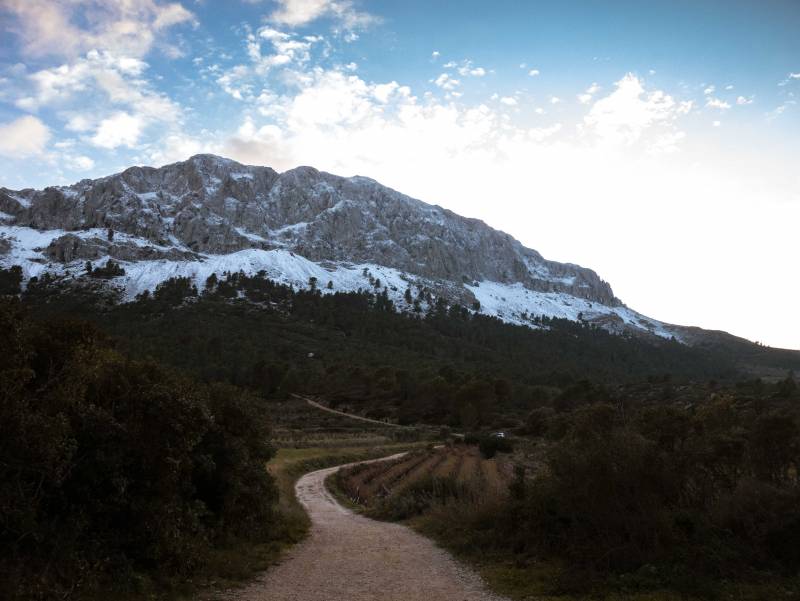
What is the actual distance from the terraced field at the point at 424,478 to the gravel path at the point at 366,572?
4.04 metres

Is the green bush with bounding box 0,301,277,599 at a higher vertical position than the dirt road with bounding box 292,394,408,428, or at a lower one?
higher

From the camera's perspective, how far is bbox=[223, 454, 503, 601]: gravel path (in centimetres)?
1186

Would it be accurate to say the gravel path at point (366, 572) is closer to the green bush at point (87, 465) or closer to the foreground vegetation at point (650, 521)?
the foreground vegetation at point (650, 521)

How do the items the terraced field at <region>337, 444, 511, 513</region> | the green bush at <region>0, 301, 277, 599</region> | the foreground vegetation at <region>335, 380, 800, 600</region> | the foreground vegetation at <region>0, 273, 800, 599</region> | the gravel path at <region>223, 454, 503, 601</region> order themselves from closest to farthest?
the green bush at <region>0, 301, 277, 599</region> < the foreground vegetation at <region>0, 273, 800, 599</region> < the foreground vegetation at <region>335, 380, 800, 600</region> < the gravel path at <region>223, 454, 503, 601</region> < the terraced field at <region>337, 444, 511, 513</region>

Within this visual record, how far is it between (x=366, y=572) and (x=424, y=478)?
15.6 meters

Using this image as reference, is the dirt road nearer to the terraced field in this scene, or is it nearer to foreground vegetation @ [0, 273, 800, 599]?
the terraced field

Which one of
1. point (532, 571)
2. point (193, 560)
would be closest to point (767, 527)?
point (532, 571)

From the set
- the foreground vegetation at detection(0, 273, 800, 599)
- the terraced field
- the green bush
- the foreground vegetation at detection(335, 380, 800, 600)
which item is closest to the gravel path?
the foreground vegetation at detection(0, 273, 800, 599)

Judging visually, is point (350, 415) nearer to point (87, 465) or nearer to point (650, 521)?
point (650, 521)

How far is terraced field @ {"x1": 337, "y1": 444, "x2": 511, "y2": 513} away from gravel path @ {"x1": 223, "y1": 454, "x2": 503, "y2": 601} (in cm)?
404

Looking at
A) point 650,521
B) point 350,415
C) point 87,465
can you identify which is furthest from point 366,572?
point 350,415

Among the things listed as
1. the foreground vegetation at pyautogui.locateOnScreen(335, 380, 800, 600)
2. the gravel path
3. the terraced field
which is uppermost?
the foreground vegetation at pyautogui.locateOnScreen(335, 380, 800, 600)

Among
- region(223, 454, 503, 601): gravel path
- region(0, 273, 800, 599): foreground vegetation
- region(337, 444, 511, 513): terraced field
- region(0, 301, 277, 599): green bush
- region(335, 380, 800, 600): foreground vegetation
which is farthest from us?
region(337, 444, 511, 513): terraced field

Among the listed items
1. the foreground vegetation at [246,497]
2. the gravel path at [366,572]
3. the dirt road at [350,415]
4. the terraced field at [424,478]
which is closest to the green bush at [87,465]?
the foreground vegetation at [246,497]
